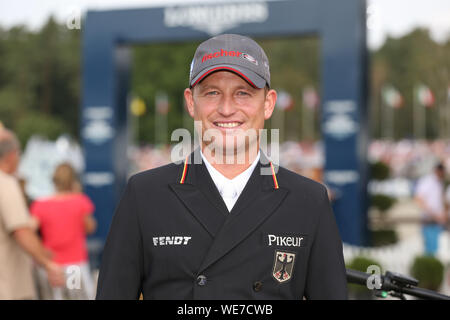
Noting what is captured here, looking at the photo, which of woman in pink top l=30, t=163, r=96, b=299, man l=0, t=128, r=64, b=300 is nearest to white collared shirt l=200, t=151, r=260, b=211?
man l=0, t=128, r=64, b=300

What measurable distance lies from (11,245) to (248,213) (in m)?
2.71

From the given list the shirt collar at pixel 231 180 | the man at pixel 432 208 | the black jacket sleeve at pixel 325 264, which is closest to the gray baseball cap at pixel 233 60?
the shirt collar at pixel 231 180

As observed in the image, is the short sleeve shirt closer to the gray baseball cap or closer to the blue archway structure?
the gray baseball cap

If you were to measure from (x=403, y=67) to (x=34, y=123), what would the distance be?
4423 cm

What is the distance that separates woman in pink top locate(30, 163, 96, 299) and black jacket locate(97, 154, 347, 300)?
4295 millimetres

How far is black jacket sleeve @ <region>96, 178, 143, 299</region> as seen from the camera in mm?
1646

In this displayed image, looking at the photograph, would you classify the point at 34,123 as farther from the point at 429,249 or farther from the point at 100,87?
the point at 429,249

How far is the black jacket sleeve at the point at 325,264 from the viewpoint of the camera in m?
1.67

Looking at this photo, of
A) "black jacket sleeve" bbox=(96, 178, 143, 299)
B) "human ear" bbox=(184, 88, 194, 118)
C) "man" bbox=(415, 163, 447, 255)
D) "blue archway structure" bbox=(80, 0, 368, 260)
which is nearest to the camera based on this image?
"black jacket sleeve" bbox=(96, 178, 143, 299)

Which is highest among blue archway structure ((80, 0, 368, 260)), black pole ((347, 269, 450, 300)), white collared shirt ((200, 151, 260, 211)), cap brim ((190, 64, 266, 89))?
blue archway structure ((80, 0, 368, 260))

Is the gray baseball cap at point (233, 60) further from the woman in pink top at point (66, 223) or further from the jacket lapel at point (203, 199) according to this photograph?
the woman in pink top at point (66, 223)

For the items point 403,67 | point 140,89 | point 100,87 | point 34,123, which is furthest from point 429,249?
point 403,67

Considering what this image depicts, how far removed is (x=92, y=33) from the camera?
11.3m

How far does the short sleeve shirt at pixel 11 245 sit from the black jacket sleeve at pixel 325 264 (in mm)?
2633
